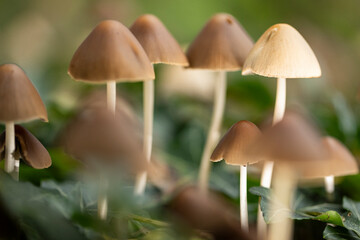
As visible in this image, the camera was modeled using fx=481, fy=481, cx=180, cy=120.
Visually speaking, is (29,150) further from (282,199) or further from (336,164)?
(336,164)

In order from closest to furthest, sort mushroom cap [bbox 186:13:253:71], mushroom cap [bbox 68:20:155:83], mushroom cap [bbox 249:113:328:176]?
mushroom cap [bbox 249:113:328:176] < mushroom cap [bbox 68:20:155:83] < mushroom cap [bbox 186:13:253:71]

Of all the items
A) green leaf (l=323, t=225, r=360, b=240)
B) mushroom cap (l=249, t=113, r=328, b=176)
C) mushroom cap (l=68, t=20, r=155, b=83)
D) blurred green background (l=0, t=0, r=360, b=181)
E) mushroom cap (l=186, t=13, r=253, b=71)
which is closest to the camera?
mushroom cap (l=249, t=113, r=328, b=176)

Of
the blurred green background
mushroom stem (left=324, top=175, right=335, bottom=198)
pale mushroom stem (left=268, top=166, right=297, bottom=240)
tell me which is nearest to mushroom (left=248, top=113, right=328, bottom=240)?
pale mushroom stem (left=268, top=166, right=297, bottom=240)

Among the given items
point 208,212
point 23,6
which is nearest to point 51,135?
point 208,212

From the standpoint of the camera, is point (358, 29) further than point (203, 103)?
Yes

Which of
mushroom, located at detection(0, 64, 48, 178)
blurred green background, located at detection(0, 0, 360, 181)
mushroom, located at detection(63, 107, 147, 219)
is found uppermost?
mushroom, located at detection(0, 64, 48, 178)

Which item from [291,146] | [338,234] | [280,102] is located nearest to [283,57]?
[280,102]

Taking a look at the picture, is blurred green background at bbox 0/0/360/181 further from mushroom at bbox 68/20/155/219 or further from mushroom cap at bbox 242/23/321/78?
mushroom cap at bbox 242/23/321/78

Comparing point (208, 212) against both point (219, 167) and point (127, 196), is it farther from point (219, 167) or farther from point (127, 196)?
point (219, 167)
